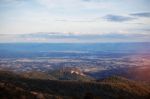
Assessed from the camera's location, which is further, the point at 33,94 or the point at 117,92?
the point at 117,92

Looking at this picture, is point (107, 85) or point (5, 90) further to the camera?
point (107, 85)

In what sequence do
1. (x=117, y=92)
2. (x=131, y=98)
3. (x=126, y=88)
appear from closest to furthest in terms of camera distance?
(x=131, y=98), (x=117, y=92), (x=126, y=88)

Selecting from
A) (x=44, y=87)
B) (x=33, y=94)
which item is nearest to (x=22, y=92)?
(x=33, y=94)

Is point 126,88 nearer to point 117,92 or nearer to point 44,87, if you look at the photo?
point 117,92

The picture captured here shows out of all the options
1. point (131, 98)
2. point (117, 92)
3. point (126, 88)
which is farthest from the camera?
point (126, 88)

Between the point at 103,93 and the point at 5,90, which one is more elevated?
the point at 5,90

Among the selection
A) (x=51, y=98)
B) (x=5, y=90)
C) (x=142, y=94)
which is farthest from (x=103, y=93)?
(x=5, y=90)

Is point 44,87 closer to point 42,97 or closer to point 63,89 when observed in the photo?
point 63,89

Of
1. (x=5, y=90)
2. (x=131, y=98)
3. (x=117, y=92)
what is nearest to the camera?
(x=5, y=90)

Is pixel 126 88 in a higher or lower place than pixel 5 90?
lower
